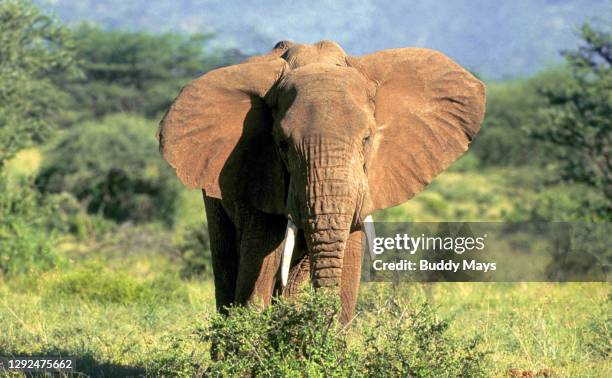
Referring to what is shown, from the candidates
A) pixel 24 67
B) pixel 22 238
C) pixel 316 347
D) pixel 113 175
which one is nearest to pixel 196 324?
pixel 316 347

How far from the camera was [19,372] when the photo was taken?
604 cm

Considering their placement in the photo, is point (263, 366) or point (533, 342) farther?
point (533, 342)

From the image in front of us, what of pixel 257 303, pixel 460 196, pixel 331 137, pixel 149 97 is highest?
pixel 149 97

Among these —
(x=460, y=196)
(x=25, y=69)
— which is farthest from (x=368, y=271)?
(x=460, y=196)

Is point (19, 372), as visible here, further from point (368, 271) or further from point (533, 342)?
point (368, 271)

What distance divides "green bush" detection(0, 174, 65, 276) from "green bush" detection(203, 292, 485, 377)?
601 centimetres

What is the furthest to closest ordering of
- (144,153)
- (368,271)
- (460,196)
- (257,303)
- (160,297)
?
(460,196) → (144,153) → (368,271) → (160,297) → (257,303)

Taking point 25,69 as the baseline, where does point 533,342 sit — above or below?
below

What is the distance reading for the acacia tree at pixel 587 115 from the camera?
1697 centimetres

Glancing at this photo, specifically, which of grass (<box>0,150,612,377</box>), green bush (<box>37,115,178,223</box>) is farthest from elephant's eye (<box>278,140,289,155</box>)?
green bush (<box>37,115,178,223</box>)

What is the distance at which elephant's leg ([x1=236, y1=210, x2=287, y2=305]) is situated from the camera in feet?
19.1

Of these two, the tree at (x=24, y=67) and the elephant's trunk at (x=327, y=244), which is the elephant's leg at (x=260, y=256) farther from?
the tree at (x=24, y=67)

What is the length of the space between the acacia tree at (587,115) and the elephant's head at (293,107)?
1094cm

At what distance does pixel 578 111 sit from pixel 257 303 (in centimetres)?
1295
